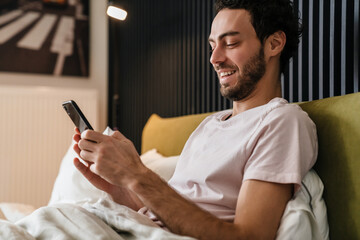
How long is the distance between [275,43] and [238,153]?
1.31ft

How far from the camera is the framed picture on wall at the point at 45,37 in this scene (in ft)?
8.88

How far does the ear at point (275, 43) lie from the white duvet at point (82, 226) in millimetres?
604

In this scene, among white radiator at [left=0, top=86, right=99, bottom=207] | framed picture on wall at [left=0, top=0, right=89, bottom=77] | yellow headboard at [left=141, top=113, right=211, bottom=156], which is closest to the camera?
yellow headboard at [left=141, top=113, right=211, bottom=156]

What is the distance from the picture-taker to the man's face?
Answer: 1.03 metres

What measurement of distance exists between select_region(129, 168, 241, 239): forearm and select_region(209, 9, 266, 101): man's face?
0.41 meters

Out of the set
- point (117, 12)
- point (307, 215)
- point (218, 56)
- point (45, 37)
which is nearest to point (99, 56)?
point (45, 37)

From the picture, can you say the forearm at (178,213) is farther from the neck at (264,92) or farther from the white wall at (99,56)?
the white wall at (99,56)

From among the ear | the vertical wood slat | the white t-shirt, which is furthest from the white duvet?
the vertical wood slat

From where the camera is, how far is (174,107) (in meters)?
2.13

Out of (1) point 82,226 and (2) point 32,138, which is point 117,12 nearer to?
(1) point 82,226

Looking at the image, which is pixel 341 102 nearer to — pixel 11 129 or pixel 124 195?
pixel 124 195

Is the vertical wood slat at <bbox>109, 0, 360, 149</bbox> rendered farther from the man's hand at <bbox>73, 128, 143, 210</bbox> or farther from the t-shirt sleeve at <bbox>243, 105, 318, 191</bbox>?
the man's hand at <bbox>73, 128, 143, 210</bbox>

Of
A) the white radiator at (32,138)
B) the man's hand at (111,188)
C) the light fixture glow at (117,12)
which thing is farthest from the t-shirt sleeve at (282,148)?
the white radiator at (32,138)

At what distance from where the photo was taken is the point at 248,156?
0.85 metres
